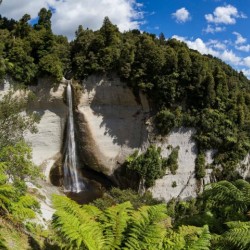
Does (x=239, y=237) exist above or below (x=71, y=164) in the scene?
above

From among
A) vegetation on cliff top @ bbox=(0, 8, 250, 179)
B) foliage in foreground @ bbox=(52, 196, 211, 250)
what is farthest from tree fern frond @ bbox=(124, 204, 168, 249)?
vegetation on cliff top @ bbox=(0, 8, 250, 179)

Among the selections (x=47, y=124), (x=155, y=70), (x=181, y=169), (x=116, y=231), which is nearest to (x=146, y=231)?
(x=116, y=231)

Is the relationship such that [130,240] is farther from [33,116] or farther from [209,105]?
[209,105]

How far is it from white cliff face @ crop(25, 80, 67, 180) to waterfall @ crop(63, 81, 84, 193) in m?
0.59

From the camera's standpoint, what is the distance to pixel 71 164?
103 feet

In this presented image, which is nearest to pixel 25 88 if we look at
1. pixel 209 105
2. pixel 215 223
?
pixel 209 105

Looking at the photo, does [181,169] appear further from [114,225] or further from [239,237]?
[114,225]

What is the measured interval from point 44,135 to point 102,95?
19.4ft

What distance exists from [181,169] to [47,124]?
1206 centimetres

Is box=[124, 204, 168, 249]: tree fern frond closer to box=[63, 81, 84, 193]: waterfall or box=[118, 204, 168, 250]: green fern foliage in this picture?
box=[118, 204, 168, 250]: green fern foliage

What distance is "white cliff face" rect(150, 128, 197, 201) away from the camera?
3097 cm

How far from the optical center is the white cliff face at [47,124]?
29672mm

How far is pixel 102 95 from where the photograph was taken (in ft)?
102

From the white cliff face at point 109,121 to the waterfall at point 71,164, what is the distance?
0.81 m
